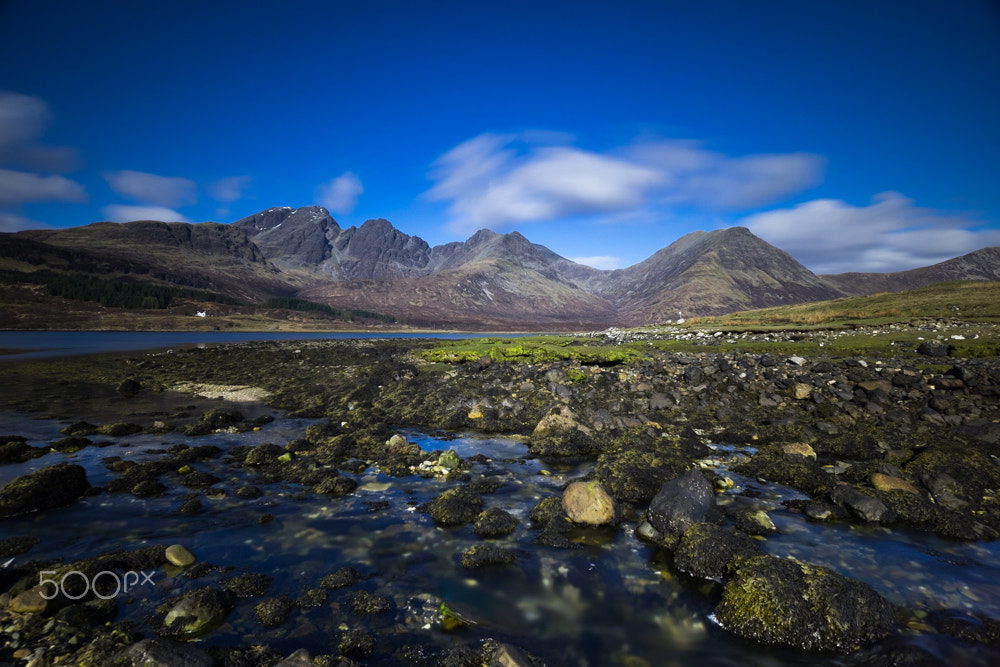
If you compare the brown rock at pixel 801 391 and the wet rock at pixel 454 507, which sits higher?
the brown rock at pixel 801 391

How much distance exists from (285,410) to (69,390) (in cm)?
1837

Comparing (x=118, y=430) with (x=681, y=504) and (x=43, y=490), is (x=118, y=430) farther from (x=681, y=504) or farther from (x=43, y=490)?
(x=681, y=504)

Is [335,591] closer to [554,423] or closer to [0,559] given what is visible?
[0,559]

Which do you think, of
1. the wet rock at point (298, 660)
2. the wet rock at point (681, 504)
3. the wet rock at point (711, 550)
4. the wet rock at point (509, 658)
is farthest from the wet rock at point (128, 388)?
the wet rock at point (711, 550)

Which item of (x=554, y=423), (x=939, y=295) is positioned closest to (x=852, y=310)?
(x=939, y=295)

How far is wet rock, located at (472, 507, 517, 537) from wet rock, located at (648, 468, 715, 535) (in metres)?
3.29

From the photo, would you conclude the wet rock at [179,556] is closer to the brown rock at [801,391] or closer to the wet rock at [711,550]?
the wet rock at [711,550]

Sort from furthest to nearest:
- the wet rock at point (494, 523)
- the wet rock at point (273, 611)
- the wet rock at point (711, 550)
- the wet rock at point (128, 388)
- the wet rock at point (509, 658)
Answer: the wet rock at point (128, 388), the wet rock at point (494, 523), the wet rock at point (711, 550), the wet rock at point (273, 611), the wet rock at point (509, 658)

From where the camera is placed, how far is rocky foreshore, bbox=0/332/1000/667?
19.0 feet

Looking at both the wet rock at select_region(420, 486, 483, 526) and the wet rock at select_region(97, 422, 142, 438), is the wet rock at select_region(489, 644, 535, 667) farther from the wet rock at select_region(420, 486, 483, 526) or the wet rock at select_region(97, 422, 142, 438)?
the wet rock at select_region(97, 422, 142, 438)

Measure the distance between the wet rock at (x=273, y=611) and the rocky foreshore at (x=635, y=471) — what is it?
0.03 m

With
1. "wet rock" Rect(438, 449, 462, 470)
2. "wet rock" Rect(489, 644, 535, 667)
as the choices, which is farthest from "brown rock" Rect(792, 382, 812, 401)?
"wet rock" Rect(489, 644, 535, 667)

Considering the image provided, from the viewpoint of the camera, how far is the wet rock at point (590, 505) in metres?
9.27

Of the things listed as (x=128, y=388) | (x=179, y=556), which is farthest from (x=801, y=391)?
(x=128, y=388)
